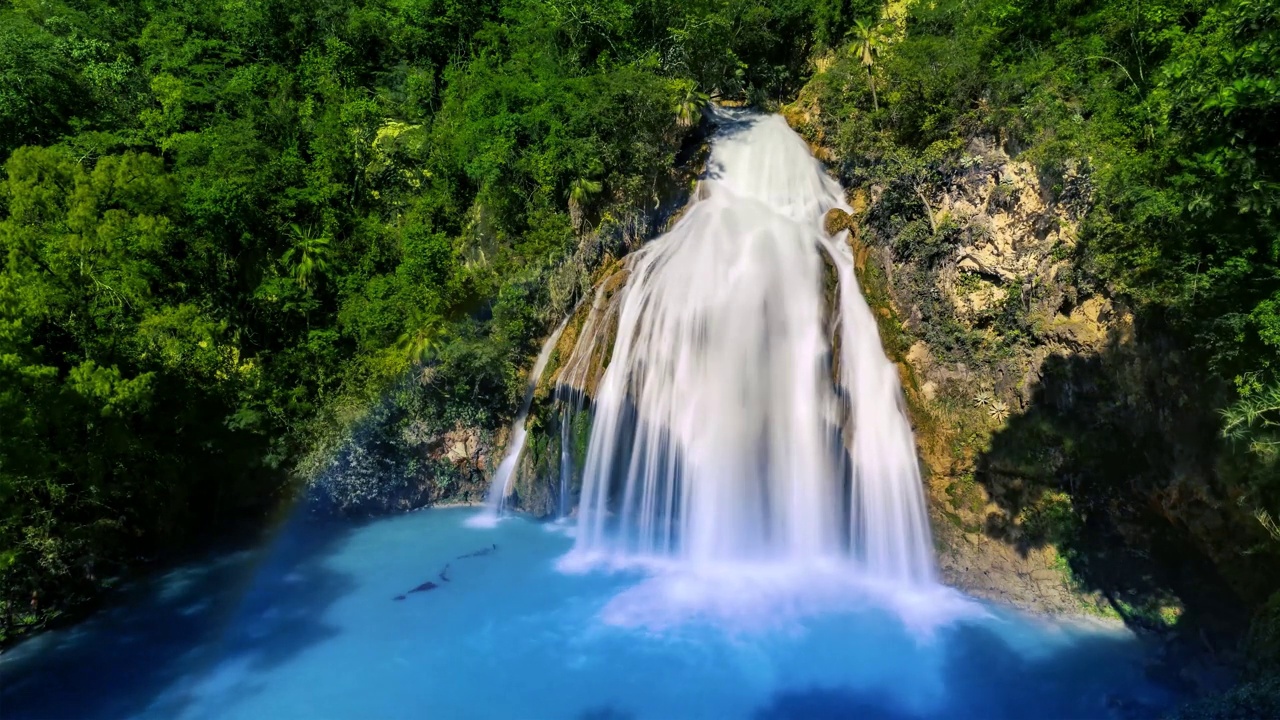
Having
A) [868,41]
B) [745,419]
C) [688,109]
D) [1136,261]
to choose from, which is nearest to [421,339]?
[745,419]

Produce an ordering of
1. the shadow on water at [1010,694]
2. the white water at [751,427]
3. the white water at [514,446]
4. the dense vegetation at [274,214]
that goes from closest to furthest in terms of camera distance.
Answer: the shadow on water at [1010,694]
the dense vegetation at [274,214]
the white water at [751,427]
the white water at [514,446]

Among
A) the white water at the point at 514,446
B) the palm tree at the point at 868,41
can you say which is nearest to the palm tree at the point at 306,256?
the white water at the point at 514,446

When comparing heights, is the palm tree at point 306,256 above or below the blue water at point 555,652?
above

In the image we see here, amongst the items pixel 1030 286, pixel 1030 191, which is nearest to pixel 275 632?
pixel 1030 286

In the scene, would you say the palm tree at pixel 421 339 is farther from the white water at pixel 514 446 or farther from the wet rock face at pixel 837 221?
the wet rock face at pixel 837 221

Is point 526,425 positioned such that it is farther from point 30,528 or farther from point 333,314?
point 30,528
